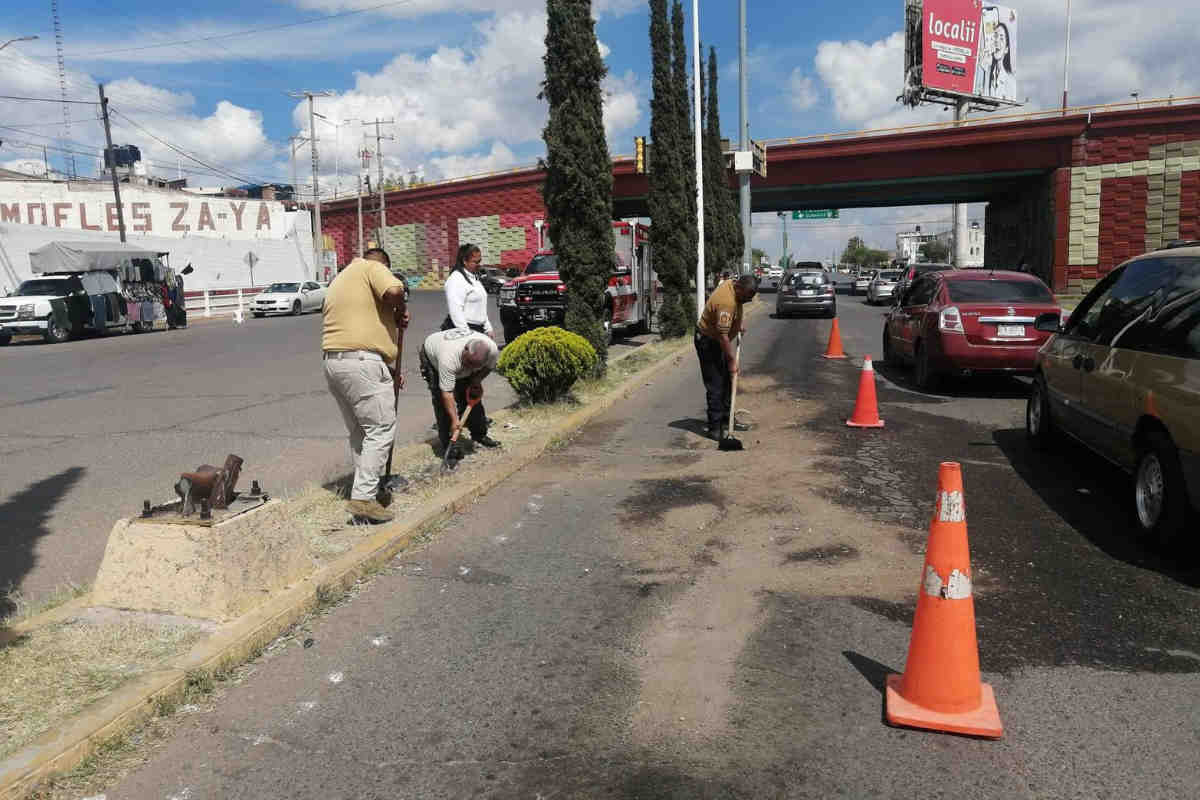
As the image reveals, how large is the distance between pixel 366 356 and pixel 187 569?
1.89 meters

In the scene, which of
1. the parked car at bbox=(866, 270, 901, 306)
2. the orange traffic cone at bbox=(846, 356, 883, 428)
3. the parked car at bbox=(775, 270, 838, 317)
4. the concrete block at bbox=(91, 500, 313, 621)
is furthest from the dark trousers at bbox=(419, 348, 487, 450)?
the parked car at bbox=(866, 270, 901, 306)

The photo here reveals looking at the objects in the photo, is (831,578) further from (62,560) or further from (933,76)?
(933,76)

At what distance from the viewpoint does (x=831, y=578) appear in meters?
5.09

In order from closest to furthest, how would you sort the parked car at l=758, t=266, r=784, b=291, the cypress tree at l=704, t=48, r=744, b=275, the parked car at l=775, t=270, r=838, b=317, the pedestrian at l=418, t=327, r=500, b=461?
1. the pedestrian at l=418, t=327, r=500, b=461
2. the parked car at l=775, t=270, r=838, b=317
3. the cypress tree at l=704, t=48, r=744, b=275
4. the parked car at l=758, t=266, r=784, b=291

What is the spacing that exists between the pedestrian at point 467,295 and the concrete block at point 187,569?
12.2 feet

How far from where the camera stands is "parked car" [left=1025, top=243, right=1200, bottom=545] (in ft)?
16.9

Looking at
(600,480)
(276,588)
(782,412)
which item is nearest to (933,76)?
(782,412)

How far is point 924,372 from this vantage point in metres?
12.7

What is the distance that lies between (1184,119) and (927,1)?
57.9 feet

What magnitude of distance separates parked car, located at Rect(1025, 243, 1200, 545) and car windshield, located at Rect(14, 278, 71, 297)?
1081 inches

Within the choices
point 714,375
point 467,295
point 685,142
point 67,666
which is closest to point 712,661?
point 67,666

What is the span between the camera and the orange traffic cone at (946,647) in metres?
3.46

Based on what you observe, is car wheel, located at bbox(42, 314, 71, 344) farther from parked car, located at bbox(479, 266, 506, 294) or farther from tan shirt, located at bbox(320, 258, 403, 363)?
parked car, located at bbox(479, 266, 506, 294)

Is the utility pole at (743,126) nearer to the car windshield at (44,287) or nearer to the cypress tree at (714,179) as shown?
the cypress tree at (714,179)
